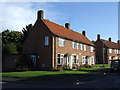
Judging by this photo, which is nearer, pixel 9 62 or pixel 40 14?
pixel 40 14

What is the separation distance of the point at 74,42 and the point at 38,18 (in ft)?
28.8

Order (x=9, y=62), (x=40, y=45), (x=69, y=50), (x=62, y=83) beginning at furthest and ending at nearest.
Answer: (x=69, y=50), (x=9, y=62), (x=40, y=45), (x=62, y=83)

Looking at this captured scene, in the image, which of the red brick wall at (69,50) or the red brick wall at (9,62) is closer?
the red brick wall at (69,50)

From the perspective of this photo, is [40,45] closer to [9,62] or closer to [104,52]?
[9,62]

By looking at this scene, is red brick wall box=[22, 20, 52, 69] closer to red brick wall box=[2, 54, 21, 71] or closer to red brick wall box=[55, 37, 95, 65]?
red brick wall box=[55, 37, 95, 65]

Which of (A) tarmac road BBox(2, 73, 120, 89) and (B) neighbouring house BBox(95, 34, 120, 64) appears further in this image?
(B) neighbouring house BBox(95, 34, 120, 64)

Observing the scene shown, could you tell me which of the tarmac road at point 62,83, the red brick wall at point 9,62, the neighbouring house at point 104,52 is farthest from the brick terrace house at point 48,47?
the neighbouring house at point 104,52

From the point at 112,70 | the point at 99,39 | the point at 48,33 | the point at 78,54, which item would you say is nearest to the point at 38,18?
the point at 48,33

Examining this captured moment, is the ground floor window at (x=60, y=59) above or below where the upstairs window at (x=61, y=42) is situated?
below

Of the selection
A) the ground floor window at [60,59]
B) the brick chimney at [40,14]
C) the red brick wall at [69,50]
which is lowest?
the ground floor window at [60,59]

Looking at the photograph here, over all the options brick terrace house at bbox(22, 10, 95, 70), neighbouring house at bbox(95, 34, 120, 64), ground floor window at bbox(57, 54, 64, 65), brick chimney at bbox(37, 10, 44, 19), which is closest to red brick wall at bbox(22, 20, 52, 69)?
brick terrace house at bbox(22, 10, 95, 70)

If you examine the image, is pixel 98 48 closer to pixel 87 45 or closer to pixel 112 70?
pixel 87 45

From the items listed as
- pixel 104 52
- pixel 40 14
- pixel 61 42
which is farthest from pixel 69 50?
pixel 104 52

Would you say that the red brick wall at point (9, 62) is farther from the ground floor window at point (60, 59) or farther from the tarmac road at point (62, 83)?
the tarmac road at point (62, 83)
